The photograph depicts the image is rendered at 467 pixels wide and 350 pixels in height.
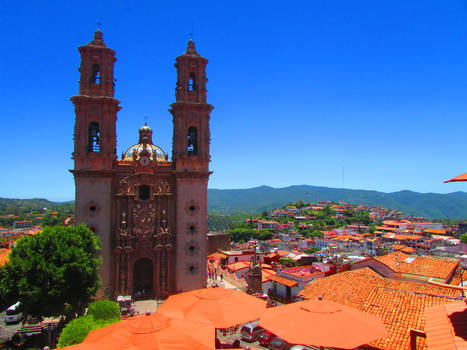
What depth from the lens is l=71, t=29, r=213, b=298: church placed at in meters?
25.2

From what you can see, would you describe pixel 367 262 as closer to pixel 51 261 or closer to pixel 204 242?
pixel 204 242

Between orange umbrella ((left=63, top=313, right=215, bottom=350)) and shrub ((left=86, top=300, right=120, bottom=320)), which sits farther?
shrub ((left=86, top=300, right=120, bottom=320))

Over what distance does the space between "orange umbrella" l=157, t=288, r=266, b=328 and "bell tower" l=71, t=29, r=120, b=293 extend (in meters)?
13.7

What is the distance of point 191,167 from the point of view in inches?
1058

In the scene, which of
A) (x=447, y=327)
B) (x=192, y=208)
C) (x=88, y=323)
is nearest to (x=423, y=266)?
(x=192, y=208)

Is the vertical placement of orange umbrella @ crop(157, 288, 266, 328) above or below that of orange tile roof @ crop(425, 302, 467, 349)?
below

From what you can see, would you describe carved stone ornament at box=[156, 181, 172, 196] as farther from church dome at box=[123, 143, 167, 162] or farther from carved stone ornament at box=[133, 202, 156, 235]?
church dome at box=[123, 143, 167, 162]

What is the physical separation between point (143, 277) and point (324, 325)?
19699 mm

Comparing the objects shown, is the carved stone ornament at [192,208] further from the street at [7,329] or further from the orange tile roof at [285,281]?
the street at [7,329]

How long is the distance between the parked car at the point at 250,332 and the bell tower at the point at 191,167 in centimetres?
883

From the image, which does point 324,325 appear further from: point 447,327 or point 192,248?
point 192,248

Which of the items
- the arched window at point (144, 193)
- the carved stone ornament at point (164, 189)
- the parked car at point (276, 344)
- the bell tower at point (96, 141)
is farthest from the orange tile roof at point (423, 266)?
the bell tower at point (96, 141)

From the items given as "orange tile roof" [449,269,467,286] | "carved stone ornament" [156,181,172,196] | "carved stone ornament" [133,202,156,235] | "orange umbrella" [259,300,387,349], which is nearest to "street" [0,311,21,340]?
"carved stone ornament" [133,202,156,235]

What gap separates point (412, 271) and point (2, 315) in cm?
2817
